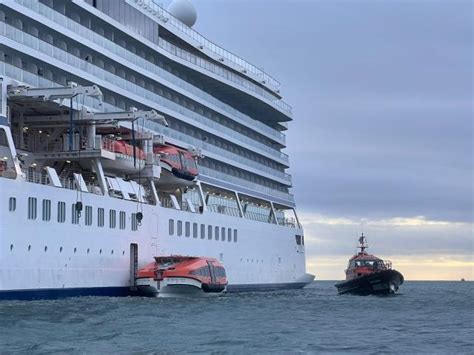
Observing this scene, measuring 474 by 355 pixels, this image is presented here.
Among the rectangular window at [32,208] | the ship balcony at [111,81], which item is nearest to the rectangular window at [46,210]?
the rectangular window at [32,208]

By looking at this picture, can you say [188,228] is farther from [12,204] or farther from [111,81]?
[12,204]

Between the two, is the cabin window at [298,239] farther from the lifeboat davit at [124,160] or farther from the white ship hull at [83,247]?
the lifeboat davit at [124,160]

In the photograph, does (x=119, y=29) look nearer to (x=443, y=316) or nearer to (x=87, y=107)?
(x=87, y=107)

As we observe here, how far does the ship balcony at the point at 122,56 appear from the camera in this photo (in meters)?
50.0

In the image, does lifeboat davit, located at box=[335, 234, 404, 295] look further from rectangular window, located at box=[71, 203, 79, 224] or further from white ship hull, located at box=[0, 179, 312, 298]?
rectangular window, located at box=[71, 203, 79, 224]

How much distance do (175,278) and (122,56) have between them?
45.2 feet

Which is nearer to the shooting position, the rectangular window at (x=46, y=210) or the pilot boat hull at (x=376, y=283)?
the rectangular window at (x=46, y=210)

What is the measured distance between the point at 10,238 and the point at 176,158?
2074 cm

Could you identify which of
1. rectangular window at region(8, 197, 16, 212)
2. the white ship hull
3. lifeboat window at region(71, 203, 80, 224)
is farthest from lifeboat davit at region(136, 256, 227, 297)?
rectangular window at region(8, 197, 16, 212)

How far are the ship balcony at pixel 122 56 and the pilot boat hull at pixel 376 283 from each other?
15.5 meters

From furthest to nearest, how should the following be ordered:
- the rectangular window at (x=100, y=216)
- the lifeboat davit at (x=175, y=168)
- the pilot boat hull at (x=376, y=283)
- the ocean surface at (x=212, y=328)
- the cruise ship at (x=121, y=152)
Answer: the pilot boat hull at (x=376, y=283) → the lifeboat davit at (x=175, y=168) → the rectangular window at (x=100, y=216) → the cruise ship at (x=121, y=152) → the ocean surface at (x=212, y=328)

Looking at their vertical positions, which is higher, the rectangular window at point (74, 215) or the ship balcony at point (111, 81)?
the ship balcony at point (111, 81)

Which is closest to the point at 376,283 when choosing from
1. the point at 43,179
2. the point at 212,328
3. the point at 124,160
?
the point at 124,160

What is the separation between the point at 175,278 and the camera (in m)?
53.1
